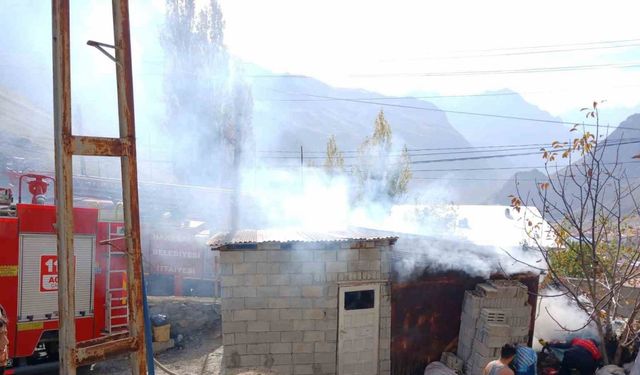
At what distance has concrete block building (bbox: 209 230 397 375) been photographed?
27.1 feet

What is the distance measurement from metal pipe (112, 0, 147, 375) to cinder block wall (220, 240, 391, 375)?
12.6ft

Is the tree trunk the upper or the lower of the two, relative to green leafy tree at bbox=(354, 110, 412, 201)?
lower

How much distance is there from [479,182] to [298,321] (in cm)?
12227

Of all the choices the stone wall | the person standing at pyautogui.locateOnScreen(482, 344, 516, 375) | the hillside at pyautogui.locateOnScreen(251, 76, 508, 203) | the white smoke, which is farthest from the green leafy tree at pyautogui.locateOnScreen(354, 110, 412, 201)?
the hillside at pyautogui.locateOnScreen(251, 76, 508, 203)

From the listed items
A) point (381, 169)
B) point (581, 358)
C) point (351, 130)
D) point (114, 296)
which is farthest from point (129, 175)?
point (351, 130)

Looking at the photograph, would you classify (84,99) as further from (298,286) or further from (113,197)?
(298,286)

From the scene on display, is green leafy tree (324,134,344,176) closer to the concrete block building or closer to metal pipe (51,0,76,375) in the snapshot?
the concrete block building

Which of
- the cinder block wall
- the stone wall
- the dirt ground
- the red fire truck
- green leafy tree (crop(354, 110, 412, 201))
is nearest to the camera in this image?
the red fire truck

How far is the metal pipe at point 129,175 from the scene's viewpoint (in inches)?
161

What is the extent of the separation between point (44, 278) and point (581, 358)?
998 centimetres

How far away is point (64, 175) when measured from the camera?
3.87 metres

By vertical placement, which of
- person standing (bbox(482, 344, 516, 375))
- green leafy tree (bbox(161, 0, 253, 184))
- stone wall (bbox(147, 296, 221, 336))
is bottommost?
stone wall (bbox(147, 296, 221, 336))

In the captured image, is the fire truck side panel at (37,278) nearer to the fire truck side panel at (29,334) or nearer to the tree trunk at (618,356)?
the fire truck side panel at (29,334)

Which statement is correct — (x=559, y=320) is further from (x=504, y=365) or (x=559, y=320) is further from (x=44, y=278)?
(x=44, y=278)
